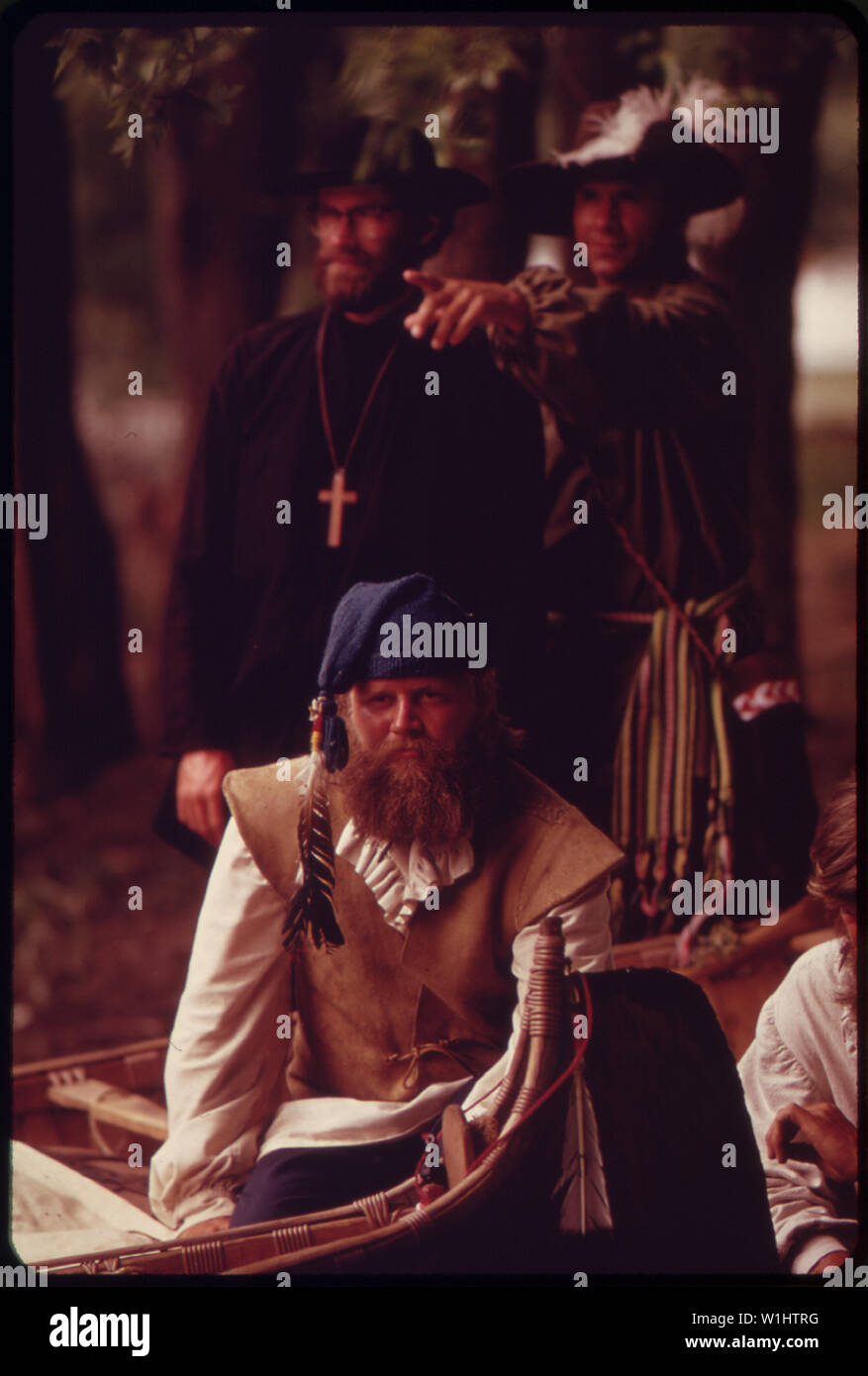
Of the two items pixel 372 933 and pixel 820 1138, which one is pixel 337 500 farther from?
pixel 820 1138

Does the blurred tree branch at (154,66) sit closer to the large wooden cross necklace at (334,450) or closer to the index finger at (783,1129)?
the large wooden cross necklace at (334,450)

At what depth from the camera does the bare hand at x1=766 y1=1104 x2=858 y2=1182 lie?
3213 mm

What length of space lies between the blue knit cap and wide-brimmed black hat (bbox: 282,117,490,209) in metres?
0.89

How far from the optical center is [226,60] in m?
3.25

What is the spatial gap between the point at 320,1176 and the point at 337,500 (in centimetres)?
150

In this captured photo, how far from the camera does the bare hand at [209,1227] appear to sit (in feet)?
10.1

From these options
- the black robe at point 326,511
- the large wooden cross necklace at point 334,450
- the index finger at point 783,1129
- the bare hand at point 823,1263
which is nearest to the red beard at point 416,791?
the black robe at point 326,511

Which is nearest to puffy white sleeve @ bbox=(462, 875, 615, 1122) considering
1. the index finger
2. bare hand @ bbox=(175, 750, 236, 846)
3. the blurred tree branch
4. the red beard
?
the red beard

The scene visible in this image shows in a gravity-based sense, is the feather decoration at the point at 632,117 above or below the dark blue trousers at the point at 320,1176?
above

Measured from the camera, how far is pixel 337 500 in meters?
3.25

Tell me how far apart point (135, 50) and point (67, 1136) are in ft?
8.62

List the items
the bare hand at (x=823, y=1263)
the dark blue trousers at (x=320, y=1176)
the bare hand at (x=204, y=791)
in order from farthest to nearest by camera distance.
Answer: the bare hand at (x=204, y=791) → the bare hand at (x=823, y=1263) → the dark blue trousers at (x=320, y=1176)

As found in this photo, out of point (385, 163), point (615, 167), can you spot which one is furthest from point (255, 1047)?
point (615, 167)

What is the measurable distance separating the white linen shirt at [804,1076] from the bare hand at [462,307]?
163 cm
